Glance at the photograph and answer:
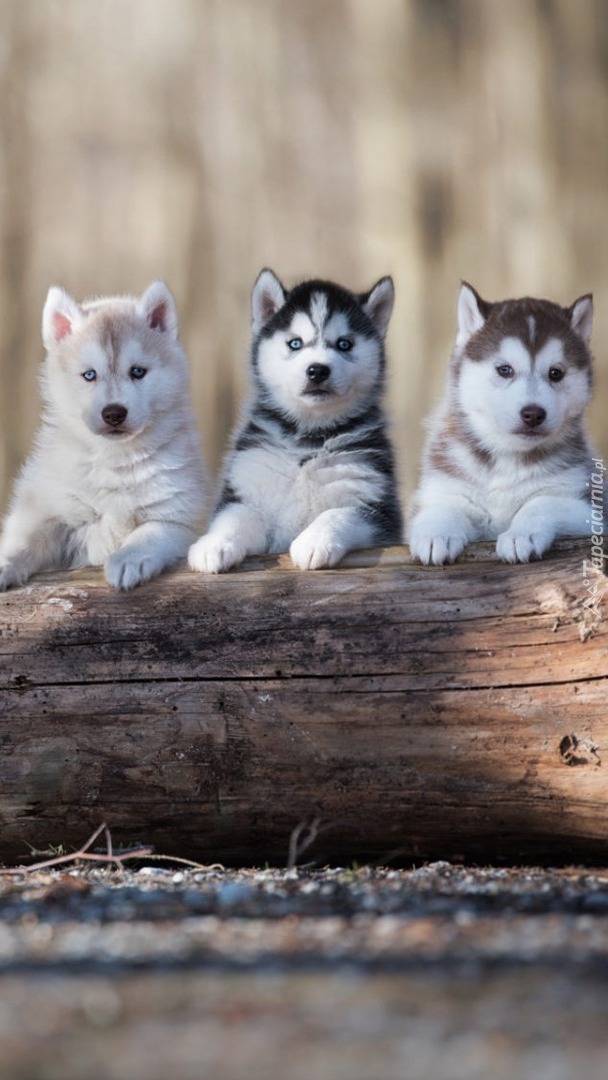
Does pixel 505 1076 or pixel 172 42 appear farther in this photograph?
pixel 172 42

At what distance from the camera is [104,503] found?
4.10m

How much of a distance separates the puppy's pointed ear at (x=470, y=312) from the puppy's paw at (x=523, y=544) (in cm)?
92

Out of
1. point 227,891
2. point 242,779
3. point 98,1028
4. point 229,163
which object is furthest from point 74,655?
point 229,163

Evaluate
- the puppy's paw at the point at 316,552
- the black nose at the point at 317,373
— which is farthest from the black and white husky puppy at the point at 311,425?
the puppy's paw at the point at 316,552

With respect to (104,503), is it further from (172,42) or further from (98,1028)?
(172,42)

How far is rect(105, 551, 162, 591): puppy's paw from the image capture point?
354cm

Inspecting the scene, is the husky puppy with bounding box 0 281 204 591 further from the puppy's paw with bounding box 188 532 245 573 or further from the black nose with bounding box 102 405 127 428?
the puppy's paw with bounding box 188 532 245 573

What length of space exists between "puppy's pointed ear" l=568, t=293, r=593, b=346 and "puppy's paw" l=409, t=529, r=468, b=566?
2.98ft

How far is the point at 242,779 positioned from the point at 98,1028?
4.82 feet

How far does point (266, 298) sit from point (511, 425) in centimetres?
110

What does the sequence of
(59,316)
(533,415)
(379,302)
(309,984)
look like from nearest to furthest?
1. (309,984)
2. (533,415)
3. (59,316)
4. (379,302)

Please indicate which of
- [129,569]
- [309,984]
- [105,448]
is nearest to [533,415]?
[129,569]

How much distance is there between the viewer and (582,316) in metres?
4.00

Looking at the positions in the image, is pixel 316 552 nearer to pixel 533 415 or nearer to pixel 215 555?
pixel 215 555
